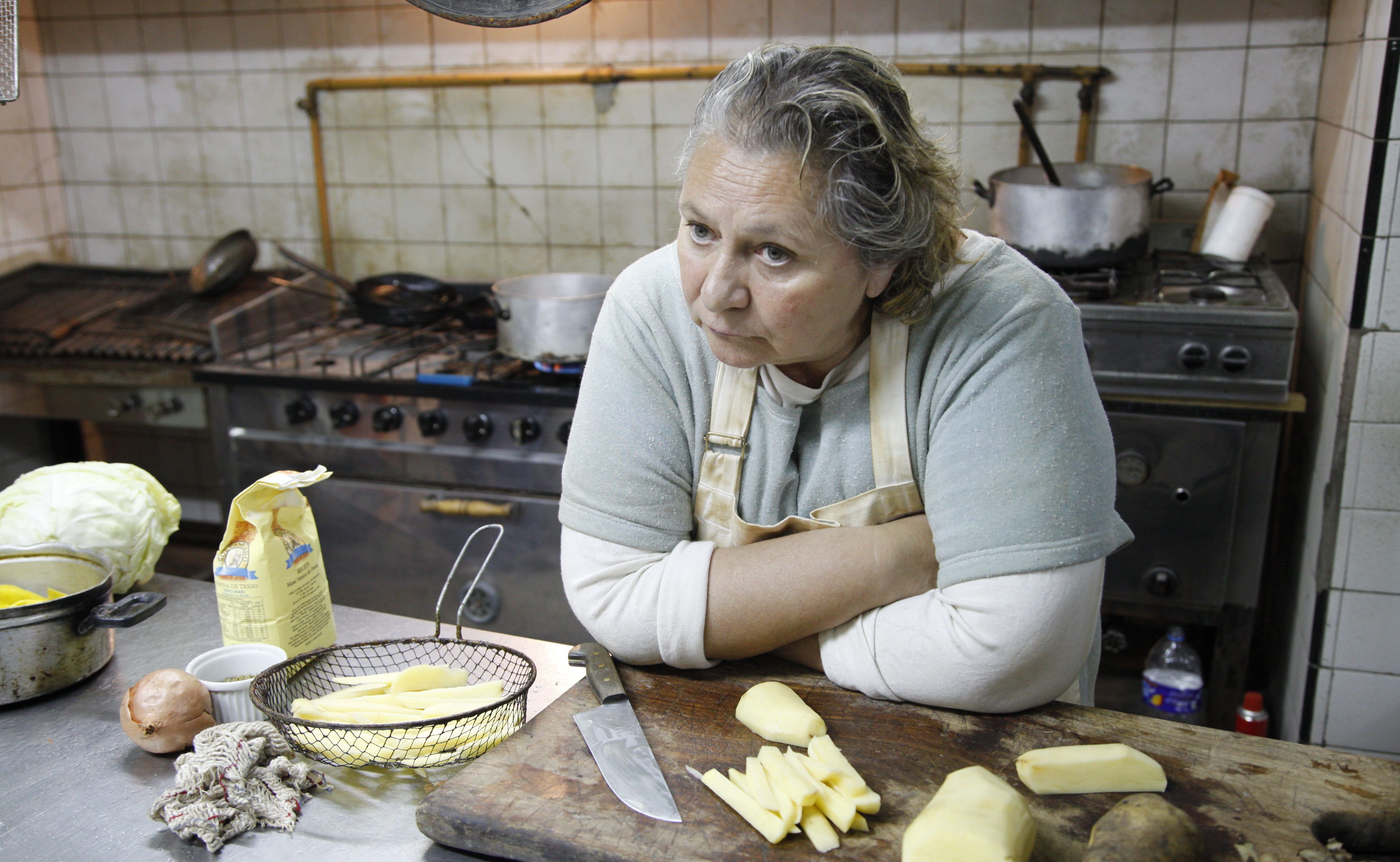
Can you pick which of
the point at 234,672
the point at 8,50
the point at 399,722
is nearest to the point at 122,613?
the point at 234,672

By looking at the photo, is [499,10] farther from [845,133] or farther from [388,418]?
[388,418]

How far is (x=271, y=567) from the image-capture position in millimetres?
1312

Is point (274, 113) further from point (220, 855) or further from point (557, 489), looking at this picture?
point (220, 855)

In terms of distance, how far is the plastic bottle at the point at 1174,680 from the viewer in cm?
260

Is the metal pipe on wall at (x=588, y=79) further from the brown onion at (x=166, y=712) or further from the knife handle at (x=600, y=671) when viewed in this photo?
the brown onion at (x=166, y=712)

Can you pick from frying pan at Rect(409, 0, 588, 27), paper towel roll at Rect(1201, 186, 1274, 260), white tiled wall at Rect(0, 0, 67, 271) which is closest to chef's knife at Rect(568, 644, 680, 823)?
frying pan at Rect(409, 0, 588, 27)

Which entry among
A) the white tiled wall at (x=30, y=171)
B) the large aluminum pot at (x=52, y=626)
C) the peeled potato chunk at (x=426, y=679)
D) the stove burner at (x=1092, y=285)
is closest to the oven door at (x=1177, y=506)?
the stove burner at (x=1092, y=285)

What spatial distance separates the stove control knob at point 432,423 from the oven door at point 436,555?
17 centimetres

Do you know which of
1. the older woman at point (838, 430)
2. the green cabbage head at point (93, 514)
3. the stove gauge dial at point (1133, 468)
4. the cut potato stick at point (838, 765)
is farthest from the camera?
the stove gauge dial at point (1133, 468)

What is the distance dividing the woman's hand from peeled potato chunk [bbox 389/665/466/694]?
307mm

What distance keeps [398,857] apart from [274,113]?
3.28 metres

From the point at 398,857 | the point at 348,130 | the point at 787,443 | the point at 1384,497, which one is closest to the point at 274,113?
the point at 348,130

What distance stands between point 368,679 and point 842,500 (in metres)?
0.64

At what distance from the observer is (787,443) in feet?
4.53
